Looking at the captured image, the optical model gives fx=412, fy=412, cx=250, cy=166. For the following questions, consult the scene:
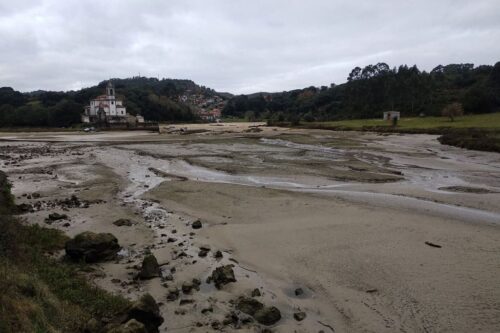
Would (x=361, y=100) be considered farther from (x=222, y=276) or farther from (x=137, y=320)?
(x=137, y=320)

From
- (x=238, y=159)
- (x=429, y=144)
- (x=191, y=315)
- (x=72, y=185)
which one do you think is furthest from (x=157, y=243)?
(x=429, y=144)

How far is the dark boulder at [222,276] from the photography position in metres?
10.7

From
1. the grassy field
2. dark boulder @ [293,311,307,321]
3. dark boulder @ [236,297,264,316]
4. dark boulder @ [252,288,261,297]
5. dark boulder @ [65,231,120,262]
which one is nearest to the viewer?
dark boulder @ [293,311,307,321]

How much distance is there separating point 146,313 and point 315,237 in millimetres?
7657

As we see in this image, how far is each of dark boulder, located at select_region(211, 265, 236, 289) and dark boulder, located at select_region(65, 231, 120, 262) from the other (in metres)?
3.50

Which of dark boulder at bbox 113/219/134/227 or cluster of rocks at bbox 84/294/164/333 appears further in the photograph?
dark boulder at bbox 113/219/134/227

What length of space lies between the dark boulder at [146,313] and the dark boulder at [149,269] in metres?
2.63

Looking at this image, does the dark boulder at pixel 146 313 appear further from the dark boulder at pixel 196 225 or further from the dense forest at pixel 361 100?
the dense forest at pixel 361 100

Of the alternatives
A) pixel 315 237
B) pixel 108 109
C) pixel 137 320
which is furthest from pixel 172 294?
pixel 108 109

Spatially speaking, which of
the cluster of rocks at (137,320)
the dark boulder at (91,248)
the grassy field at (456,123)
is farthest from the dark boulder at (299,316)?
the grassy field at (456,123)

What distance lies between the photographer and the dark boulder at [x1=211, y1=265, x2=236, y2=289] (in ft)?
35.1

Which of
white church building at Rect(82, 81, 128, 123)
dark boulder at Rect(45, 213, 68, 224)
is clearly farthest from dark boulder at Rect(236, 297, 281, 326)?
white church building at Rect(82, 81, 128, 123)

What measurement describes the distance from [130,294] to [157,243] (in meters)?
3.98

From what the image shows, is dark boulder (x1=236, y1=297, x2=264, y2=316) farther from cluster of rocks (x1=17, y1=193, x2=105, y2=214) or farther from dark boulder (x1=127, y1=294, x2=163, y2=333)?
cluster of rocks (x1=17, y1=193, x2=105, y2=214)
